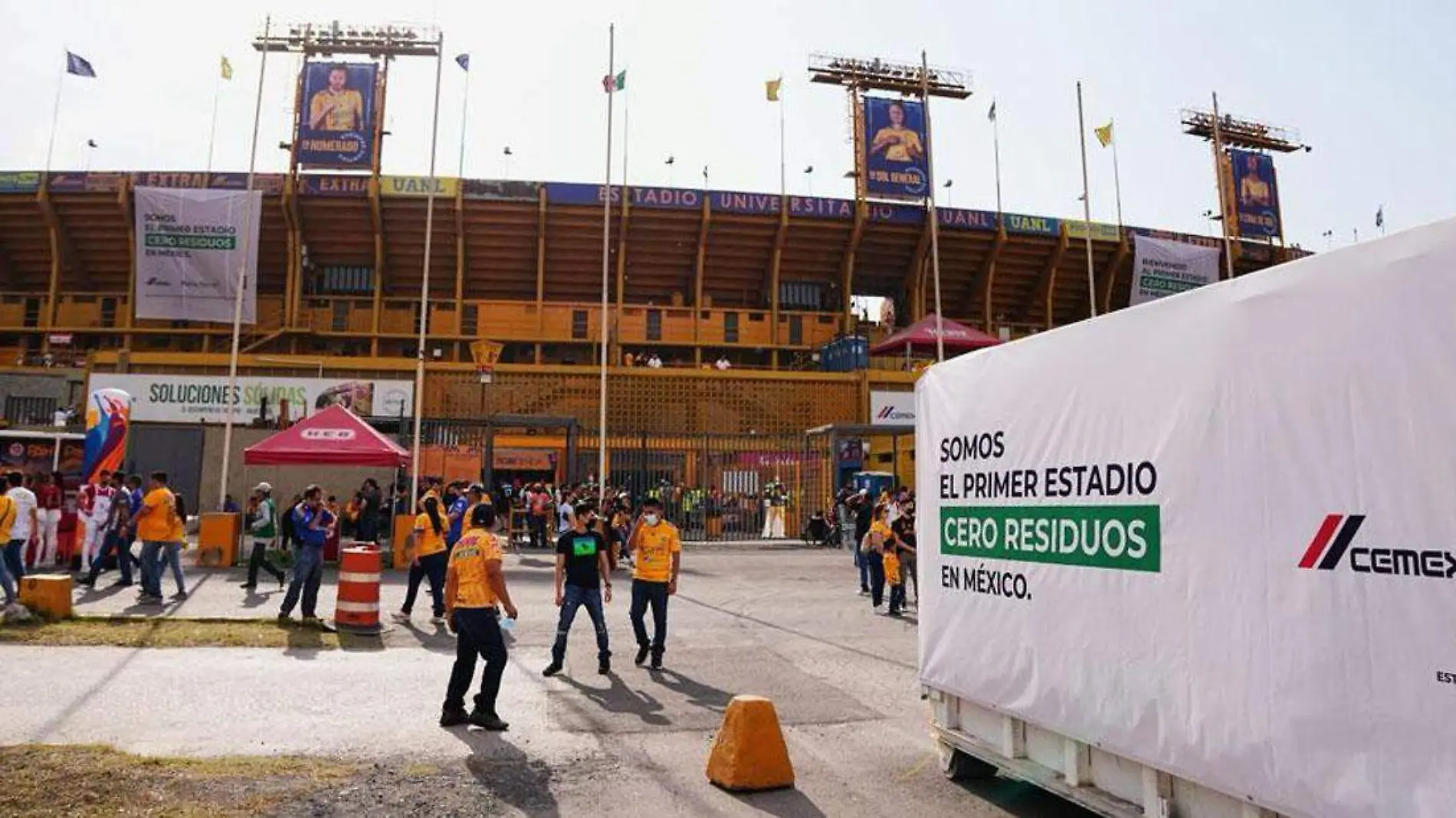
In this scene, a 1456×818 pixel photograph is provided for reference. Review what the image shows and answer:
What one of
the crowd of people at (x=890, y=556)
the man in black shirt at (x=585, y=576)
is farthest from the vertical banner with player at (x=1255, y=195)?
the man in black shirt at (x=585, y=576)

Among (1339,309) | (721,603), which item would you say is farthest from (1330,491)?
(721,603)

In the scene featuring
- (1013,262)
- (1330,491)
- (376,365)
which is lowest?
(1330,491)

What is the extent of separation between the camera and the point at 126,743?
6176 millimetres

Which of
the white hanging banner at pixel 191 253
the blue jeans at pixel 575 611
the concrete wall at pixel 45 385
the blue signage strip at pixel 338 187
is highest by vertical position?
the blue signage strip at pixel 338 187

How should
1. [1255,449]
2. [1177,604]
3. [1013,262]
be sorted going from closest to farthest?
1. [1255,449]
2. [1177,604]
3. [1013,262]

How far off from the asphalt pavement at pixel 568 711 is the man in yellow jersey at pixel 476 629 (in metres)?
0.20

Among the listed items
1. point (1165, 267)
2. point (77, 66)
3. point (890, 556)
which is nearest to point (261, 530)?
point (890, 556)

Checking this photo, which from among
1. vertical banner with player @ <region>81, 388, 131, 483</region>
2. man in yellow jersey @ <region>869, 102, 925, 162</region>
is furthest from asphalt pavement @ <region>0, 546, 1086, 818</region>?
man in yellow jersey @ <region>869, 102, 925, 162</region>

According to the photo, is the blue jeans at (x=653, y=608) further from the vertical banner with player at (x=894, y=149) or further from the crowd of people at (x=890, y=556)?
the vertical banner with player at (x=894, y=149)

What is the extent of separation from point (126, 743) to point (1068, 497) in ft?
20.4

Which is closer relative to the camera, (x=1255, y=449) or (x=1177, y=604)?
(x=1255, y=449)

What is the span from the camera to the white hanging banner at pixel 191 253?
3306cm

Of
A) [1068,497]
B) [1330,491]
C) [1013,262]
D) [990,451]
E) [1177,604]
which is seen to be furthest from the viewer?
[1013,262]

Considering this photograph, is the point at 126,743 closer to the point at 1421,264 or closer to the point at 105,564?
the point at 1421,264
